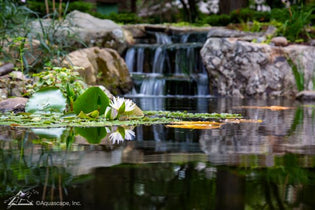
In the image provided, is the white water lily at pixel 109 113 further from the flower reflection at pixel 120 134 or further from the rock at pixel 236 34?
the rock at pixel 236 34

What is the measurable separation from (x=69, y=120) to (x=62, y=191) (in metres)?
3.06

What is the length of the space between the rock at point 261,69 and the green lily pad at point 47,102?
7.51 metres

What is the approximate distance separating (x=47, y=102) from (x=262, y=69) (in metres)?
7.98

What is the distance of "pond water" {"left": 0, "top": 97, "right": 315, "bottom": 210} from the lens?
1827 mm

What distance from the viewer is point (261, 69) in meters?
12.8

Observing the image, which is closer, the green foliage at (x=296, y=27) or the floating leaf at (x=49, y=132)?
the floating leaf at (x=49, y=132)

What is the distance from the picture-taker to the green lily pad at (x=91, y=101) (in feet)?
17.5

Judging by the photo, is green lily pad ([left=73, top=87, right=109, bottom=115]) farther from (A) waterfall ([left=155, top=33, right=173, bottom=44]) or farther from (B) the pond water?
(A) waterfall ([left=155, top=33, right=173, bottom=44])

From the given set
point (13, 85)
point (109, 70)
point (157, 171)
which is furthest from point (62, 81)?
point (109, 70)

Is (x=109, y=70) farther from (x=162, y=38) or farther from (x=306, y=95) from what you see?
(x=162, y=38)

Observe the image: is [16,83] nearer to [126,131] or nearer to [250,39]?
[126,131]

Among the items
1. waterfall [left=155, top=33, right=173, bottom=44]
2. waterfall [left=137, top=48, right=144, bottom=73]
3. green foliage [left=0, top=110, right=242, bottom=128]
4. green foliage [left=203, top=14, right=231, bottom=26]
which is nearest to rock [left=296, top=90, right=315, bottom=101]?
waterfall [left=137, top=48, right=144, bottom=73]
